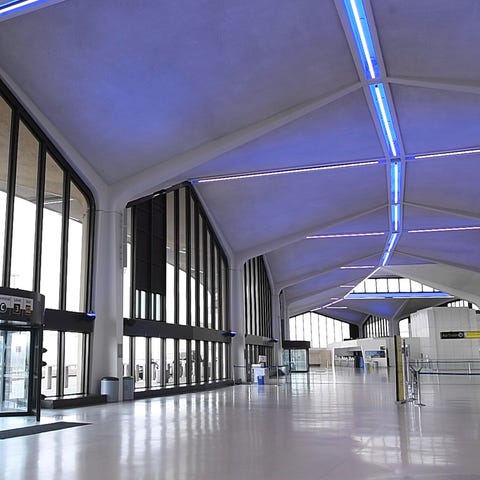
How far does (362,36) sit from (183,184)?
12719mm

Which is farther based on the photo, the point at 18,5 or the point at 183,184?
the point at 183,184

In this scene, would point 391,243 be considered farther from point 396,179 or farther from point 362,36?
point 362,36

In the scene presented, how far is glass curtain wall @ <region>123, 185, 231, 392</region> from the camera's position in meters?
23.4

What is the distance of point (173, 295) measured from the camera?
1057 inches

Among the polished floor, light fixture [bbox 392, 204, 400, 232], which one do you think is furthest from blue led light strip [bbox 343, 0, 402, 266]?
Result: the polished floor

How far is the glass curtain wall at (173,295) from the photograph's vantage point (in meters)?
23.4

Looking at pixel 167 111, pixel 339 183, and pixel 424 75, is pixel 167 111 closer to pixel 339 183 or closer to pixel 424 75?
pixel 424 75

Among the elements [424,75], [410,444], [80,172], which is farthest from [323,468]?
[80,172]

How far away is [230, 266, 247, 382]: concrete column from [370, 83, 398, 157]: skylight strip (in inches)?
571

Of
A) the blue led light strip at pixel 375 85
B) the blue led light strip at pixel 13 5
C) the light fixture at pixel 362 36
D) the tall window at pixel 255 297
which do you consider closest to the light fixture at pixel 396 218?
the blue led light strip at pixel 375 85

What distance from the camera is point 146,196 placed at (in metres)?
23.8

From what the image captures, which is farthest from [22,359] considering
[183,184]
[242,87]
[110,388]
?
[183,184]

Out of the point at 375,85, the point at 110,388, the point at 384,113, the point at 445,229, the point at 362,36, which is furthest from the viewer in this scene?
the point at 445,229

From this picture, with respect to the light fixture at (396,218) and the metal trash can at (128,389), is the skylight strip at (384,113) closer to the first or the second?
the light fixture at (396,218)
